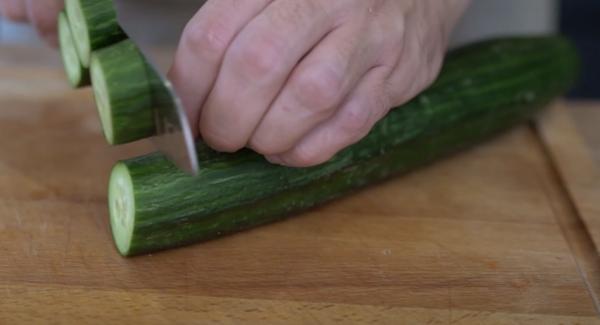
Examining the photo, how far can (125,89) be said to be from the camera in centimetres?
168

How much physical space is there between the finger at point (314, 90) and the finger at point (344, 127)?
31 millimetres

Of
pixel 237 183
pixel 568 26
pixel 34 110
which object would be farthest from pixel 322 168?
pixel 568 26

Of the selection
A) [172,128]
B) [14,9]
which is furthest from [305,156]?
[14,9]

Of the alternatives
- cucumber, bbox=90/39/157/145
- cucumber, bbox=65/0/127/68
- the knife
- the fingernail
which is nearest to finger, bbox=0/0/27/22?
cucumber, bbox=65/0/127/68

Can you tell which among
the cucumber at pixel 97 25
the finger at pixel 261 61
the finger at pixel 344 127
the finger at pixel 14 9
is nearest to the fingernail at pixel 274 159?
the finger at pixel 344 127

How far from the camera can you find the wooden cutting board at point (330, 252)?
1736mm

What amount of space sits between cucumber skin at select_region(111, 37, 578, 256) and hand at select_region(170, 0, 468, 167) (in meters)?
0.13

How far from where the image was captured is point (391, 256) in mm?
1955

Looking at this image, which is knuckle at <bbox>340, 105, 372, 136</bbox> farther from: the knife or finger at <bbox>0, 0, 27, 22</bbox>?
finger at <bbox>0, 0, 27, 22</bbox>

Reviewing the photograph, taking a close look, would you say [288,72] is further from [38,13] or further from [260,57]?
[38,13]

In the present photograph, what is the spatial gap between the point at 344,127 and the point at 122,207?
1.76ft

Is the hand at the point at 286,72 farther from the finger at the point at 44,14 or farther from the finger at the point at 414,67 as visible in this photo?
the finger at the point at 44,14

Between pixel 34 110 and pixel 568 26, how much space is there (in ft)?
8.81

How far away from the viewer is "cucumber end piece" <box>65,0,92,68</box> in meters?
1.79
